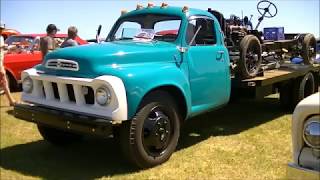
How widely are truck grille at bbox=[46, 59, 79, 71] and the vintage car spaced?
2895 millimetres

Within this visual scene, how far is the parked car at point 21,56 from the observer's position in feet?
35.4

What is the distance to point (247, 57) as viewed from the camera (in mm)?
7094

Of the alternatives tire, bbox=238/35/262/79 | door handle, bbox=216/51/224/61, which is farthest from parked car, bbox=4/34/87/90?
door handle, bbox=216/51/224/61

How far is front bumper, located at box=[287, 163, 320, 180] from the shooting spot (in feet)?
8.91

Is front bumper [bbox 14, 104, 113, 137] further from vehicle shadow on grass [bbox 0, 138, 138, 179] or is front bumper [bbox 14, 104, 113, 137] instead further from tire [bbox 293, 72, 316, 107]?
tire [bbox 293, 72, 316, 107]

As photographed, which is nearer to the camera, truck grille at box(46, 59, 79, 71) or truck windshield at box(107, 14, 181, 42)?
truck grille at box(46, 59, 79, 71)

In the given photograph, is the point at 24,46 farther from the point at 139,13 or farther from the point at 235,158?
the point at 235,158

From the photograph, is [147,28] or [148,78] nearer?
[148,78]

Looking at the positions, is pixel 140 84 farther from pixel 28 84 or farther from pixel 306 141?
pixel 306 141

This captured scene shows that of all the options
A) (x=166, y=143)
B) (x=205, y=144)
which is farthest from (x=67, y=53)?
(x=205, y=144)

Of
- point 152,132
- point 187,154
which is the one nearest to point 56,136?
point 152,132

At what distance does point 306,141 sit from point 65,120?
9.69ft

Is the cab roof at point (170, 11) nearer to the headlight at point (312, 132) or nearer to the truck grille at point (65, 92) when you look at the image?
the truck grille at point (65, 92)

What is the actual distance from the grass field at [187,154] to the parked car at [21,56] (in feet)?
10.6
